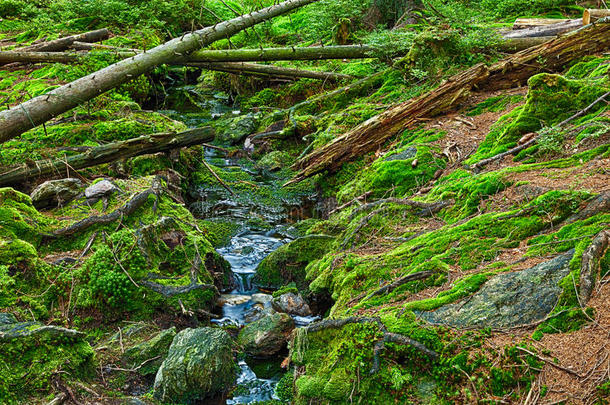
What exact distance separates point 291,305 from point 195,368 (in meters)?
1.88

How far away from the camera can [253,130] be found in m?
14.3

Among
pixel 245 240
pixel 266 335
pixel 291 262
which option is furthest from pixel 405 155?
pixel 266 335

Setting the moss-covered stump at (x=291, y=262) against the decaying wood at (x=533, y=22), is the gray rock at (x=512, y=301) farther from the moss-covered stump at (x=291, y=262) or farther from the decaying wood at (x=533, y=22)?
the decaying wood at (x=533, y=22)

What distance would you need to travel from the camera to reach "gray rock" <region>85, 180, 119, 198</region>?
7.52m

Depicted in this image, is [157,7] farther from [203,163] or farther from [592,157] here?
[592,157]

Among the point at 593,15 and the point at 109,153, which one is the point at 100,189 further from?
the point at 593,15

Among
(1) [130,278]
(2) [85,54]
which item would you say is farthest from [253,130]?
(1) [130,278]

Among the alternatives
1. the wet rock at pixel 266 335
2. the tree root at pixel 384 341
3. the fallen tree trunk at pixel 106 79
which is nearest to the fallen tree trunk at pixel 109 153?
the fallen tree trunk at pixel 106 79

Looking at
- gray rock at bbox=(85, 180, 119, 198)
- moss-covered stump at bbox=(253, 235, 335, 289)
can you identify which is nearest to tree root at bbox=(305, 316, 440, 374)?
moss-covered stump at bbox=(253, 235, 335, 289)

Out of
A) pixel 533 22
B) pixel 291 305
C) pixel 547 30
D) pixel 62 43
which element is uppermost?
pixel 62 43

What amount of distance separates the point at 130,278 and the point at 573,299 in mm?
4911

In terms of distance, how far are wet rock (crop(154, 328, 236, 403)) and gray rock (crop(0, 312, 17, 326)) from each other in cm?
154

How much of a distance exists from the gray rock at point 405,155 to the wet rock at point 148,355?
16.1 feet

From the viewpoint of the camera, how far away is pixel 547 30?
10.5m
